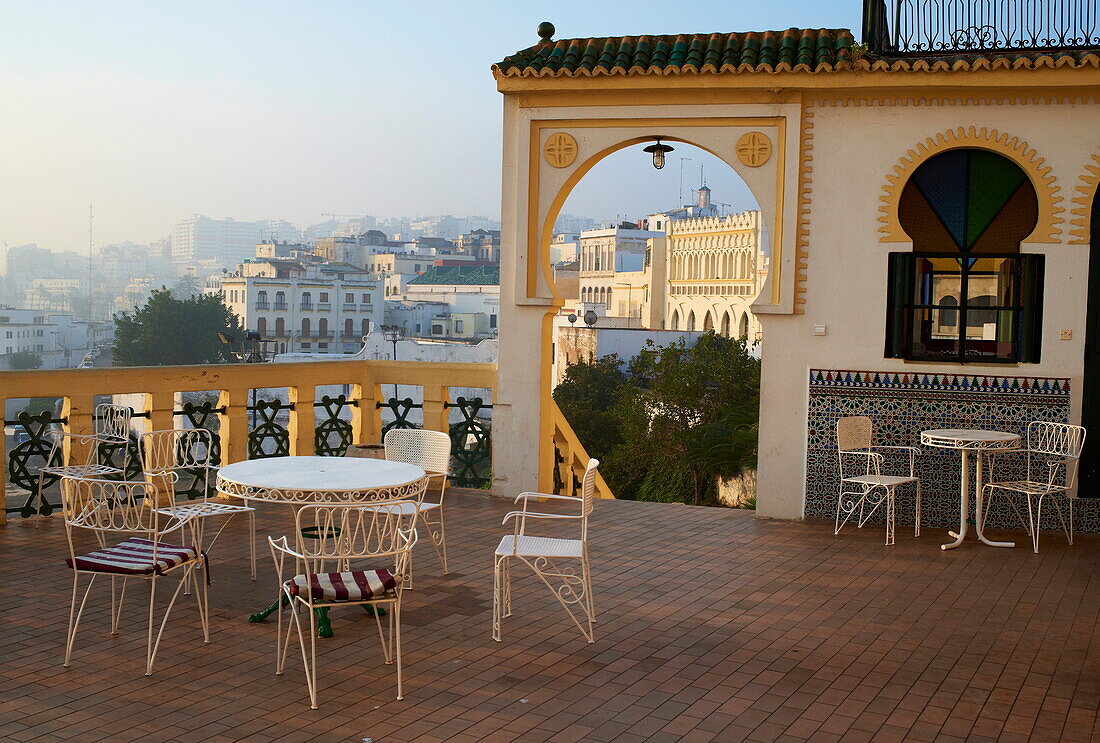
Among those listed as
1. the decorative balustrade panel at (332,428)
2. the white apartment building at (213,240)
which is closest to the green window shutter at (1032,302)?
the decorative balustrade panel at (332,428)

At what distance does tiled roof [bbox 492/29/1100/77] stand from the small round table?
531cm

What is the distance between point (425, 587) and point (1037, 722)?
393 cm

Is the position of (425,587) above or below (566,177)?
below

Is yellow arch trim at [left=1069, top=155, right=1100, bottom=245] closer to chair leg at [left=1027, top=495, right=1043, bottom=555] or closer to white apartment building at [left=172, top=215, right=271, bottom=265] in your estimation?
chair leg at [left=1027, top=495, right=1043, bottom=555]

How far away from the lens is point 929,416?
999cm

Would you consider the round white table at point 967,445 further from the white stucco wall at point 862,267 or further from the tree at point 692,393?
the tree at point 692,393

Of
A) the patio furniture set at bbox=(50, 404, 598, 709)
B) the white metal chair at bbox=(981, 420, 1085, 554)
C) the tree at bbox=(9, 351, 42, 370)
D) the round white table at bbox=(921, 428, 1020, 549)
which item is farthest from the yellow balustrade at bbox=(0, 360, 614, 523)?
Answer: the tree at bbox=(9, 351, 42, 370)

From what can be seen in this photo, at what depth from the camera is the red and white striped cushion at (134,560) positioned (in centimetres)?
566

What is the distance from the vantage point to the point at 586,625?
6.56 meters

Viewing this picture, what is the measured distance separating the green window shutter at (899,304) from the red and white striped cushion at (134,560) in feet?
22.0

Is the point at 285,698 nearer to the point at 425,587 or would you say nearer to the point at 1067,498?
the point at 425,587

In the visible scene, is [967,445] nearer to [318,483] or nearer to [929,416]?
[929,416]

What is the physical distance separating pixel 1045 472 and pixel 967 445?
54.6 inches

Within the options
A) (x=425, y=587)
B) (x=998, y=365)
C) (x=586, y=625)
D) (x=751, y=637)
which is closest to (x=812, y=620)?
(x=751, y=637)
